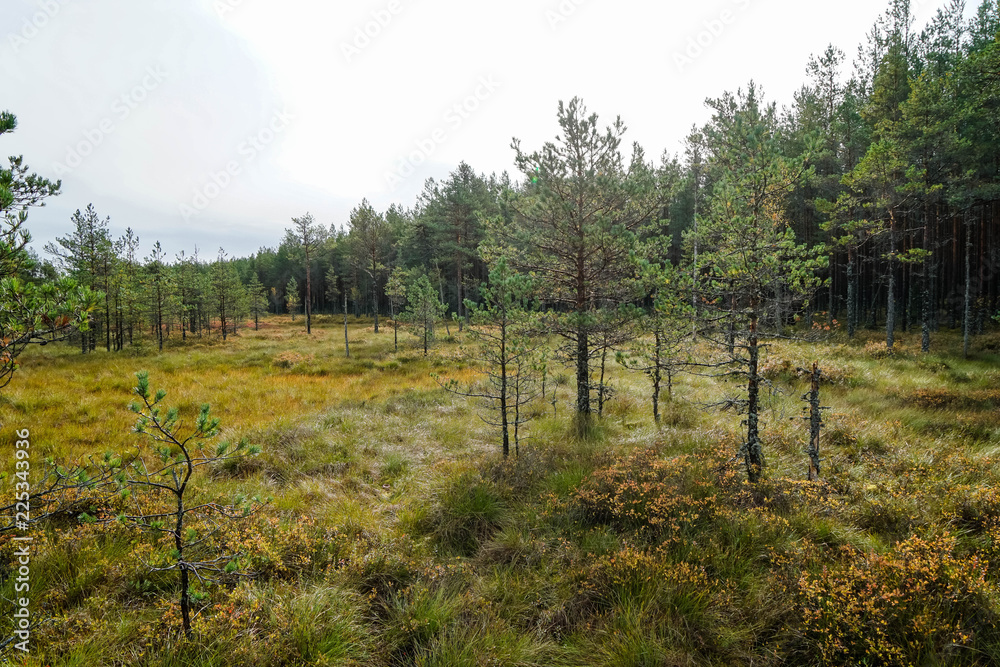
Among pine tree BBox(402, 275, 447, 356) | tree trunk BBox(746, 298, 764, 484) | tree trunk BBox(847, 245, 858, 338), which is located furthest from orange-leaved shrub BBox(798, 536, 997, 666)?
tree trunk BBox(847, 245, 858, 338)

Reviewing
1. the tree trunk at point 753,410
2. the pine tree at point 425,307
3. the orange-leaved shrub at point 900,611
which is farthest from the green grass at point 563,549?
the pine tree at point 425,307

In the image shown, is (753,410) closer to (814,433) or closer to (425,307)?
(814,433)

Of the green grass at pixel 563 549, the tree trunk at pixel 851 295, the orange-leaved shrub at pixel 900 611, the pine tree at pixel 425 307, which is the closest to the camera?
the orange-leaved shrub at pixel 900 611

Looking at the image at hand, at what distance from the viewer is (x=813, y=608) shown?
344 cm

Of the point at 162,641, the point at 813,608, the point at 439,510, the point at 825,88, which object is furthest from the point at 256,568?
the point at 825,88

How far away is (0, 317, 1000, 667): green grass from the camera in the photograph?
3.22 m

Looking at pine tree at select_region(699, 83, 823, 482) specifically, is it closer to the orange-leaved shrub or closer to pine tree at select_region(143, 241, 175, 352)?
the orange-leaved shrub

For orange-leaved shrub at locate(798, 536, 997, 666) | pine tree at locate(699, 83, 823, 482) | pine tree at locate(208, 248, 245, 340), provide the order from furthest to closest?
pine tree at locate(208, 248, 245, 340), pine tree at locate(699, 83, 823, 482), orange-leaved shrub at locate(798, 536, 997, 666)

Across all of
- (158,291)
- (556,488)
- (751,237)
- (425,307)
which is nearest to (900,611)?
(556,488)

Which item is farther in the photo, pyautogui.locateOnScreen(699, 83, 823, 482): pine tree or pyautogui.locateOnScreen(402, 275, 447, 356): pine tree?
pyautogui.locateOnScreen(402, 275, 447, 356): pine tree

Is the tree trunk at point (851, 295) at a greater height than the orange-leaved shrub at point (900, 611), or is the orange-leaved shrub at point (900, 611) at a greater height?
the tree trunk at point (851, 295)

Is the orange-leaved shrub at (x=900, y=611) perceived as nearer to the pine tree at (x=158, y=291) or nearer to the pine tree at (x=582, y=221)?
the pine tree at (x=582, y=221)

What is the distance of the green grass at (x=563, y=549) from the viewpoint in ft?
10.6

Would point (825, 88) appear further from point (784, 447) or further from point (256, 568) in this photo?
point (256, 568)
